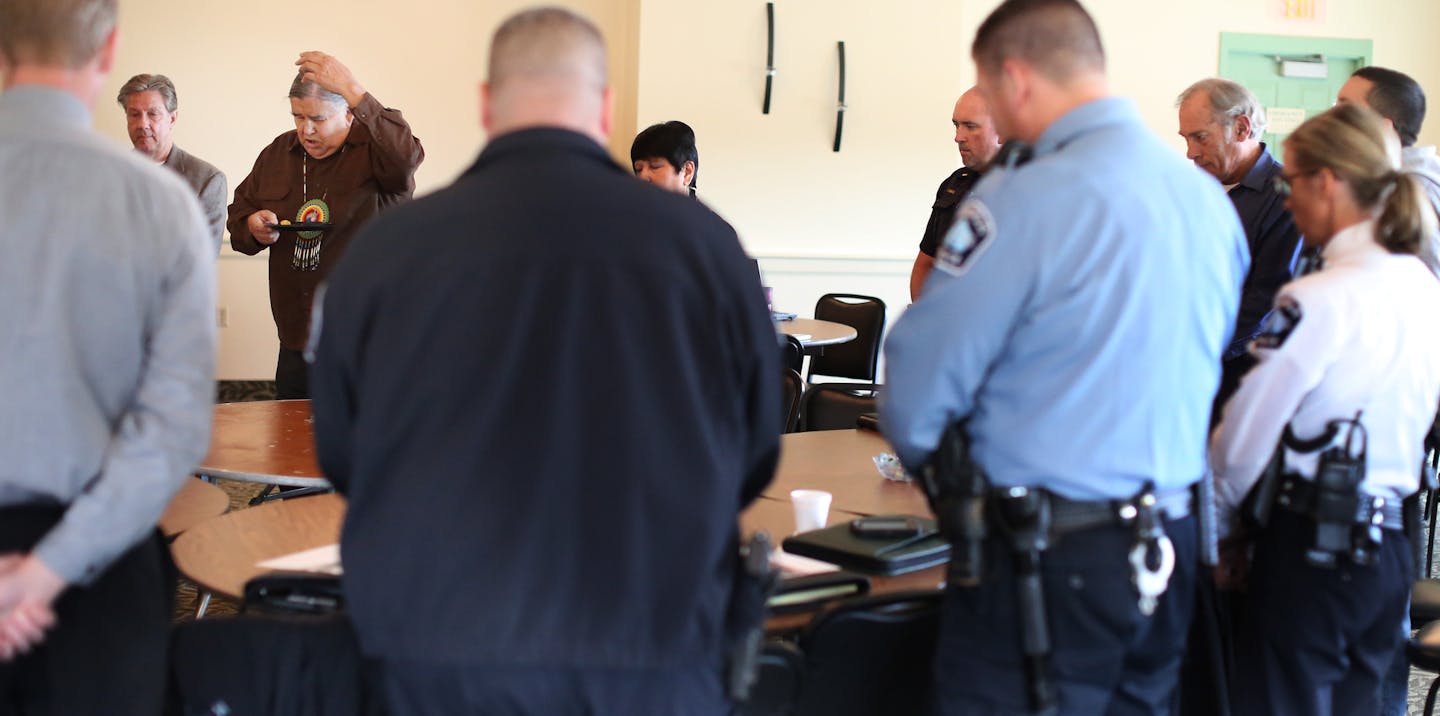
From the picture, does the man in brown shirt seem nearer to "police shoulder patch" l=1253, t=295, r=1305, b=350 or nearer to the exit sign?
"police shoulder patch" l=1253, t=295, r=1305, b=350

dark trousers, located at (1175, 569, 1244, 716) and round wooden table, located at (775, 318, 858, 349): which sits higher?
round wooden table, located at (775, 318, 858, 349)

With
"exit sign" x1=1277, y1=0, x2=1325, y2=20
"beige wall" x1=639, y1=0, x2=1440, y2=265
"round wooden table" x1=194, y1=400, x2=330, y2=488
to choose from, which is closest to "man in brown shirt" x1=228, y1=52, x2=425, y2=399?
"round wooden table" x1=194, y1=400, x2=330, y2=488

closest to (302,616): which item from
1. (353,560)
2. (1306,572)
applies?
(353,560)

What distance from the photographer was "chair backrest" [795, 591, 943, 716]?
1853mm

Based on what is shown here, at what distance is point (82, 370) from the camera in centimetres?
157

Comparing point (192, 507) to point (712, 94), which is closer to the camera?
point (192, 507)

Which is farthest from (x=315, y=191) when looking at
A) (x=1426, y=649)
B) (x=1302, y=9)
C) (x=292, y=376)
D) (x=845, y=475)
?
(x=1302, y=9)

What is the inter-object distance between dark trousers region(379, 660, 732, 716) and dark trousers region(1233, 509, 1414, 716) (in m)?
1.31

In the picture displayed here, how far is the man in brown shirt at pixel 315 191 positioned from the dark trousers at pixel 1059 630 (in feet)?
8.90

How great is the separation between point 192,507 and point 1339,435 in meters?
2.33

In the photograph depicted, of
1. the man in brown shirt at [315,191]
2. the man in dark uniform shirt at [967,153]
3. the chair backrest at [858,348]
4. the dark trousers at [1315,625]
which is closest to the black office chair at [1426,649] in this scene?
the dark trousers at [1315,625]

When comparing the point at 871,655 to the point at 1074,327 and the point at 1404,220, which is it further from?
the point at 1404,220

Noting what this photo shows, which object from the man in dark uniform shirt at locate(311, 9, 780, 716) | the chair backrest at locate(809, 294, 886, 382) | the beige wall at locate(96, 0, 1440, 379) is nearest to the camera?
the man in dark uniform shirt at locate(311, 9, 780, 716)

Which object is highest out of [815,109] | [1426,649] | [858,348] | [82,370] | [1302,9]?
[1302,9]
